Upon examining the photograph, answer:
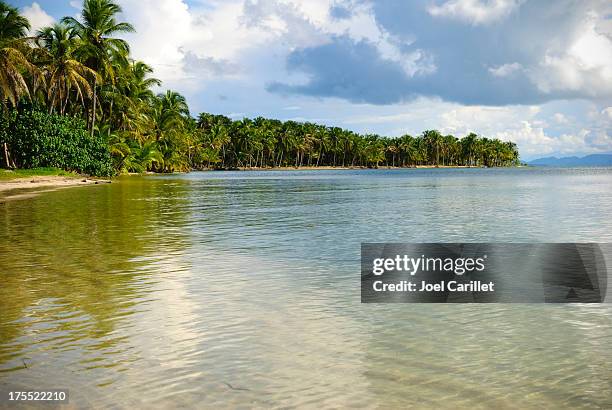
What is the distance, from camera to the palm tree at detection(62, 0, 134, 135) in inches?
2112

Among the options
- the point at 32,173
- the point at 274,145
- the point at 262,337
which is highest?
the point at 274,145

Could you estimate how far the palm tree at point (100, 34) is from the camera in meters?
53.7

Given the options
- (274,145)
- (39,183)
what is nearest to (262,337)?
(39,183)

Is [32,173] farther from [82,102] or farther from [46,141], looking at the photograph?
[82,102]

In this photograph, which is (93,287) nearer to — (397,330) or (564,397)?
(397,330)

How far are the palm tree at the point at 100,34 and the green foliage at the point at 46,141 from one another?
18.1ft

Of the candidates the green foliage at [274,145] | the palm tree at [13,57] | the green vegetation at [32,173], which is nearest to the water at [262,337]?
the palm tree at [13,57]

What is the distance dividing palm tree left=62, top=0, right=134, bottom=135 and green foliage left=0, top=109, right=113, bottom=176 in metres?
5.53

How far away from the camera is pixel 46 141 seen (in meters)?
49.1

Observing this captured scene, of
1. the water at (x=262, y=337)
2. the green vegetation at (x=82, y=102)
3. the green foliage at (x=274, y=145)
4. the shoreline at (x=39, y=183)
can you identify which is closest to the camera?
the water at (x=262, y=337)

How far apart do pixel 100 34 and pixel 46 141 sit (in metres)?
12.0

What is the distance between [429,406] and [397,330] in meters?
2.21

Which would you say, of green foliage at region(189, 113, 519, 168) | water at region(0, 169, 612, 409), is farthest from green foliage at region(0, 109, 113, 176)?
green foliage at region(189, 113, 519, 168)

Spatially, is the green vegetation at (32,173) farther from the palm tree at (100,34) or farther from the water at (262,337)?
the water at (262,337)
